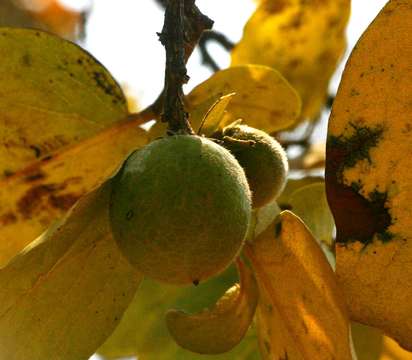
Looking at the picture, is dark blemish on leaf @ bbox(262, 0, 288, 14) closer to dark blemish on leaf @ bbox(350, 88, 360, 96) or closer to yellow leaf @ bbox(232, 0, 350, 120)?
yellow leaf @ bbox(232, 0, 350, 120)

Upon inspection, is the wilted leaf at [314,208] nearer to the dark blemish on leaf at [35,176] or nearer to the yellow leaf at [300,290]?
the yellow leaf at [300,290]

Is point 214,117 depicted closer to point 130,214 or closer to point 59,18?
point 130,214

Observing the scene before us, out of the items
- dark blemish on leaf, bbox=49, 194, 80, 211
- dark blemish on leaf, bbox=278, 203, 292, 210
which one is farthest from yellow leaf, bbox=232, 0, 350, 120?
dark blemish on leaf, bbox=49, 194, 80, 211

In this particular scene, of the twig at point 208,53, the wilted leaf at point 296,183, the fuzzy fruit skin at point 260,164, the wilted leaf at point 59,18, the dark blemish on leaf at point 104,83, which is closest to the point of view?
the fuzzy fruit skin at point 260,164

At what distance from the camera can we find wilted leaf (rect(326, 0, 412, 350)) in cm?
124

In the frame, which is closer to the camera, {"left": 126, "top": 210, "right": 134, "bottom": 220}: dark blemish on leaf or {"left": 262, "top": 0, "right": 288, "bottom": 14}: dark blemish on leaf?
{"left": 126, "top": 210, "right": 134, "bottom": 220}: dark blemish on leaf

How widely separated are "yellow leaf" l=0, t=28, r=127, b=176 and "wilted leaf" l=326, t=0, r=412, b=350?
1.68ft

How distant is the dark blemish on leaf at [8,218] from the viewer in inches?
60.9

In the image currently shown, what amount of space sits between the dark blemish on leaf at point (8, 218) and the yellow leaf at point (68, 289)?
0.30 metres

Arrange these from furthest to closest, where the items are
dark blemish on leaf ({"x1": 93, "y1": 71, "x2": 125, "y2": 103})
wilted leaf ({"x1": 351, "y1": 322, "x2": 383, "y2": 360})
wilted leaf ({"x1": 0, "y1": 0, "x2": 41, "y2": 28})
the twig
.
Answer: wilted leaf ({"x1": 0, "y1": 0, "x2": 41, "y2": 28})
the twig
dark blemish on leaf ({"x1": 93, "y1": 71, "x2": 125, "y2": 103})
wilted leaf ({"x1": 351, "y1": 322, "x2": 383, "y2": 360})

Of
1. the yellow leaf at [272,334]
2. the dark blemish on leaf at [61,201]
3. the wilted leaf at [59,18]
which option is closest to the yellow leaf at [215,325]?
the yellow leaf at [272,334]

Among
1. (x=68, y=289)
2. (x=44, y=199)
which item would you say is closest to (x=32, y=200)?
(x=44, y=199)

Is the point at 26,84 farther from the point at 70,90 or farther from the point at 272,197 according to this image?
the point at 272,197

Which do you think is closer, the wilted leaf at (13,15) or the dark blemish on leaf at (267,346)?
the dark blemish on leaf at (267,346)
